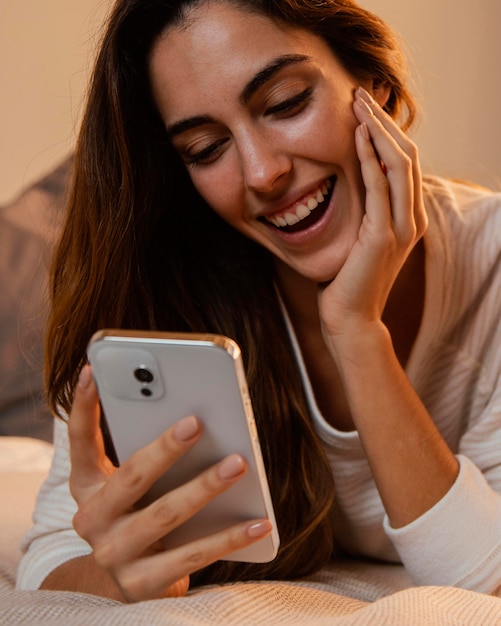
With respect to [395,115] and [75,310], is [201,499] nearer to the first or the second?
[75,310]

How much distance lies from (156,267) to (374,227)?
0.35 metres

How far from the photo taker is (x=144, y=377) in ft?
2.61

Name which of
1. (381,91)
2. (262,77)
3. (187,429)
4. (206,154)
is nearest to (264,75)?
(262,77)

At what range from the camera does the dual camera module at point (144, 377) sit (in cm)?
79

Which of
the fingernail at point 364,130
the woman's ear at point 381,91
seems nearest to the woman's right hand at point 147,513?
the fingernail at point 364,130

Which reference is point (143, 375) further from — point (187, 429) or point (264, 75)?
point (264, 75)

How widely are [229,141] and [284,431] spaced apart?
406 millimetres

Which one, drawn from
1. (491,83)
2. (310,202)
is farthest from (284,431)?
(491,83)

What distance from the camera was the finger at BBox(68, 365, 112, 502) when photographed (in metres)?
0.84

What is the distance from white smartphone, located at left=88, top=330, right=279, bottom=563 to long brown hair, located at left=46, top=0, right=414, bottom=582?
0.29 m

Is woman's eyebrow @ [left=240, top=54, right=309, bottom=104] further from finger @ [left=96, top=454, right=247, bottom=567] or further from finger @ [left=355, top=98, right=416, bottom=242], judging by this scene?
finger @ [left=96, top=454, right=247, bottom=567]

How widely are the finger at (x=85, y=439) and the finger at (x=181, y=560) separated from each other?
0.35 ft

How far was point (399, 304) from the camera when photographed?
4.33 feet

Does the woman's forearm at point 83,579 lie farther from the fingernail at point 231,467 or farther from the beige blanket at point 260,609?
the fingernail at point 231,467
